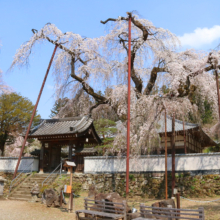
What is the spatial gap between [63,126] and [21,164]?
4079mm

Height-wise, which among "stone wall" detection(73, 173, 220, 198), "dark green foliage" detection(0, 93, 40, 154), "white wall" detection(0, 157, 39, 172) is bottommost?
"stone wall" detection(73, 173, 220, 198)

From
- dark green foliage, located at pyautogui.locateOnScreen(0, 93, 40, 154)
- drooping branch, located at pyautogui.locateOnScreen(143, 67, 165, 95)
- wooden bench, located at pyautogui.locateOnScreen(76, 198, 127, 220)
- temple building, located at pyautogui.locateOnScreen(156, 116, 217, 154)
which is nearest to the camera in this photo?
wooden bench, located at pyautogui.locateOnScreen(76, 198, 127, 220)

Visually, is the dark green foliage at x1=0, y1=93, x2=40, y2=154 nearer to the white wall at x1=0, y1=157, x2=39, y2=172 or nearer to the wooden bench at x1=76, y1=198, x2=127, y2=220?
the white wall at x1=0, y1=157, x2=39, y2=172

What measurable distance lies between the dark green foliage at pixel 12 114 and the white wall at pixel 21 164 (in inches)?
159

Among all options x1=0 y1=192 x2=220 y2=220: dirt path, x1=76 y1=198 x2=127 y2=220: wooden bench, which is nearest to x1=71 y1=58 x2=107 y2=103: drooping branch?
x1=0 y1=192 x2=220 y2=220: dirt path

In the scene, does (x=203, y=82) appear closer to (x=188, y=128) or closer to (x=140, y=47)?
(x=140, y=47)

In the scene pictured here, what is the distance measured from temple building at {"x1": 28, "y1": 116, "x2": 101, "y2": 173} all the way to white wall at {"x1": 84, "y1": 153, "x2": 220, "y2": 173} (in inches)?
39.4

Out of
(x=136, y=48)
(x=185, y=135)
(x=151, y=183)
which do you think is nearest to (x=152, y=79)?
(x=136, y=48)

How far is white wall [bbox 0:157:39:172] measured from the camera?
17391mm

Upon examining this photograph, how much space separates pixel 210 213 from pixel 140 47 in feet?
31.6

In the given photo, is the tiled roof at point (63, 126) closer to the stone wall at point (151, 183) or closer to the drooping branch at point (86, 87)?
the drooping branch at point (86, 87)

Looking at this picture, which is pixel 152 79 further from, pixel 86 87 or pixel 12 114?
pixel 12 114

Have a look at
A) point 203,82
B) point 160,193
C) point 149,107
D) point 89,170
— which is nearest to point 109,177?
point 89,170

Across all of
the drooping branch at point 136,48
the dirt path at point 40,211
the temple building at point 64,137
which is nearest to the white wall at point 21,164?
the temple building at point 64,137
